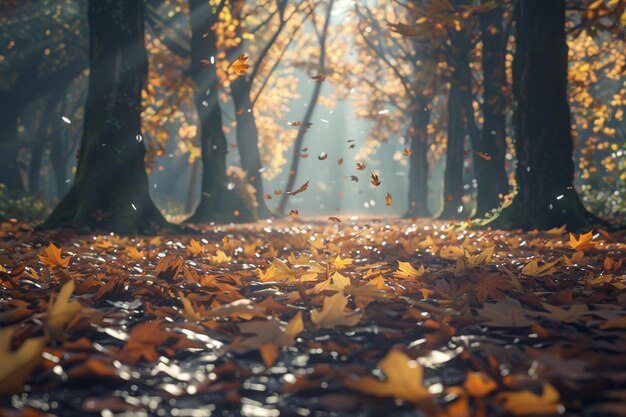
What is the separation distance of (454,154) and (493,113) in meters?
4.48

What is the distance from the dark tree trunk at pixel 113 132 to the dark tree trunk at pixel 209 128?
4978 millimetres

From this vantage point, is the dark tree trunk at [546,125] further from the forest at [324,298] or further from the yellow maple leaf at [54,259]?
the yellow maple leaf at [54,259]

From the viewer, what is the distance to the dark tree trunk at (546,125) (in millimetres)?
7266

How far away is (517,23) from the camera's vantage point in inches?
305

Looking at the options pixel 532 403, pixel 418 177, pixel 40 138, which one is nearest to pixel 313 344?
pixel 532 403

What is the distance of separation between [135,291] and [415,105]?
18.2m

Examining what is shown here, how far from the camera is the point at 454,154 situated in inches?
647

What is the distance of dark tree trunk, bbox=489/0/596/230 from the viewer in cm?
727

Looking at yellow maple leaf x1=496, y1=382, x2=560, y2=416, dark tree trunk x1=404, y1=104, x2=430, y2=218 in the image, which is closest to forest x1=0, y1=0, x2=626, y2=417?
yellow maple leaf x1=496, y1=382, x2=560, y2=416

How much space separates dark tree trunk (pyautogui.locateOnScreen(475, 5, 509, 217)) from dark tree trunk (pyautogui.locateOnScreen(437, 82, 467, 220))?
2972 mm

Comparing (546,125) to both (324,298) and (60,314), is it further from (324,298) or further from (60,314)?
(60,314)

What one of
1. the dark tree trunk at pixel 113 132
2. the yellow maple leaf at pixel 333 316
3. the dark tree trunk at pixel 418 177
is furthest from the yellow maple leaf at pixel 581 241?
the dark tree trunk at pixel 418 177

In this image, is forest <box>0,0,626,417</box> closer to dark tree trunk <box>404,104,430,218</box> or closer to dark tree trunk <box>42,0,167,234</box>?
dark tree trunk <box>42,0,167,234</box>

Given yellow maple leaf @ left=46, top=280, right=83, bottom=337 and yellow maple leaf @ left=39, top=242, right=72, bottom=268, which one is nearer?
yellow maple leaf @ left=46, top=280, right=83, bottom=337
